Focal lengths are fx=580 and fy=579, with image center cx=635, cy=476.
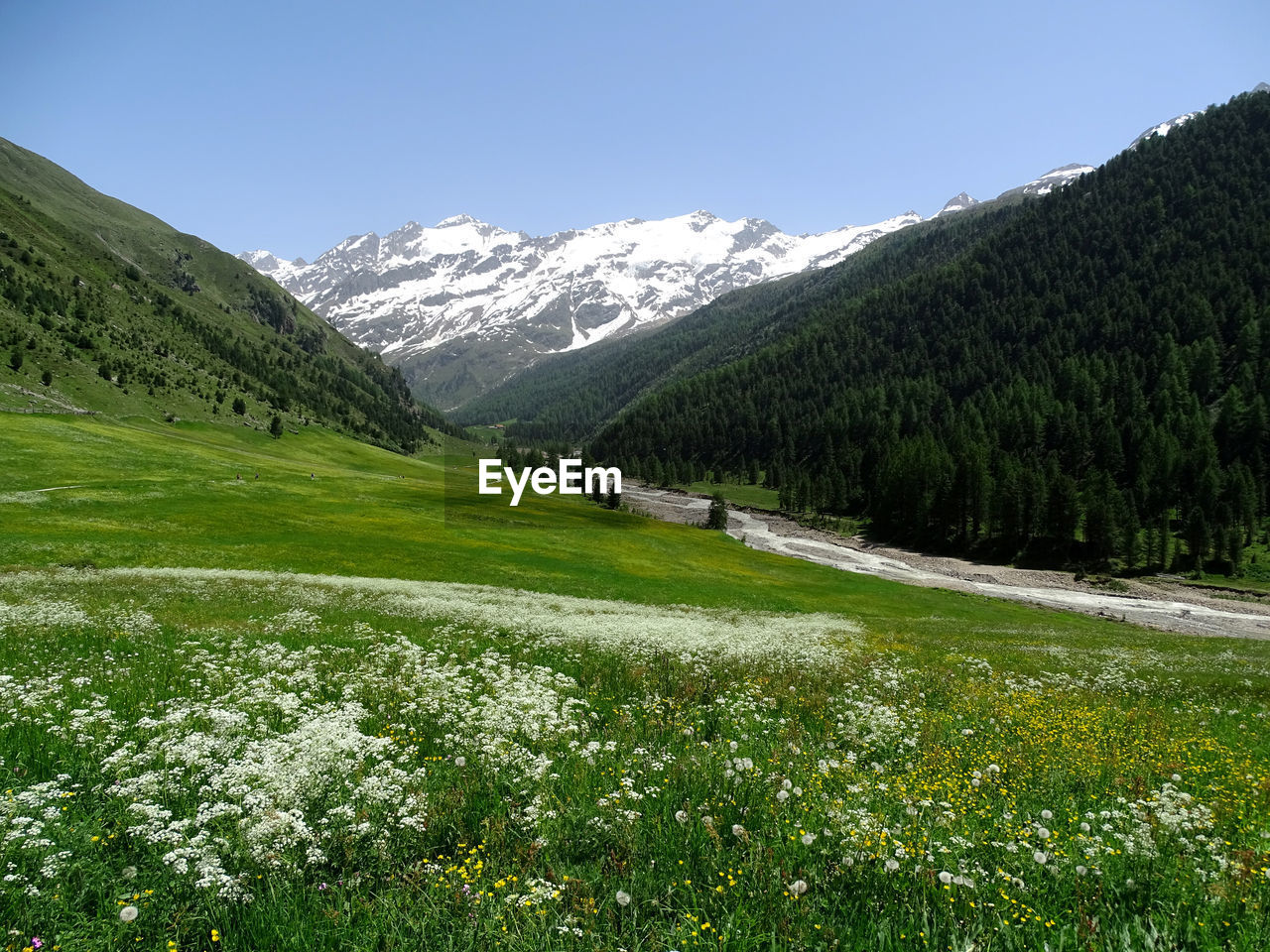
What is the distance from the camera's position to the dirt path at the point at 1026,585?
237 ft

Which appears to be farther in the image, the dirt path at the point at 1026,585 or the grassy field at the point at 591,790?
the dirt path at the point at 1026,585

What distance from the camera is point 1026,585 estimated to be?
315 ft

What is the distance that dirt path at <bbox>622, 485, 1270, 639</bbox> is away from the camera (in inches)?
2849

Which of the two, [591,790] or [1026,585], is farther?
[1026,585]

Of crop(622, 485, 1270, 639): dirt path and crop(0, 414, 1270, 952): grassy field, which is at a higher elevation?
crop(0, 414, 1270, 952): grassy field

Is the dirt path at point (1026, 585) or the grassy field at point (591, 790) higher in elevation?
the grassy field at point (591, 790)

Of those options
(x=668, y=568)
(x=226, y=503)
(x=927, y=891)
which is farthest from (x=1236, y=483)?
(x=226, y=503)

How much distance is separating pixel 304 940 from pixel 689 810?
4.00 metres

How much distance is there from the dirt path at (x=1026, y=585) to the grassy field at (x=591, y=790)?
214 ft

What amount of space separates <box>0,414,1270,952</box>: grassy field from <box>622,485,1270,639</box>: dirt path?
2574 inches

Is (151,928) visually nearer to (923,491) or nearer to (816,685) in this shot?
(816,685)

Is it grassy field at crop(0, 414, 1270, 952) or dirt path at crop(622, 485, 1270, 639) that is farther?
dirt path at crop(622, 485, 1270, 639)

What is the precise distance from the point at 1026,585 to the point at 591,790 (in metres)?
111

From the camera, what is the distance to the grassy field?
16.0 feet
